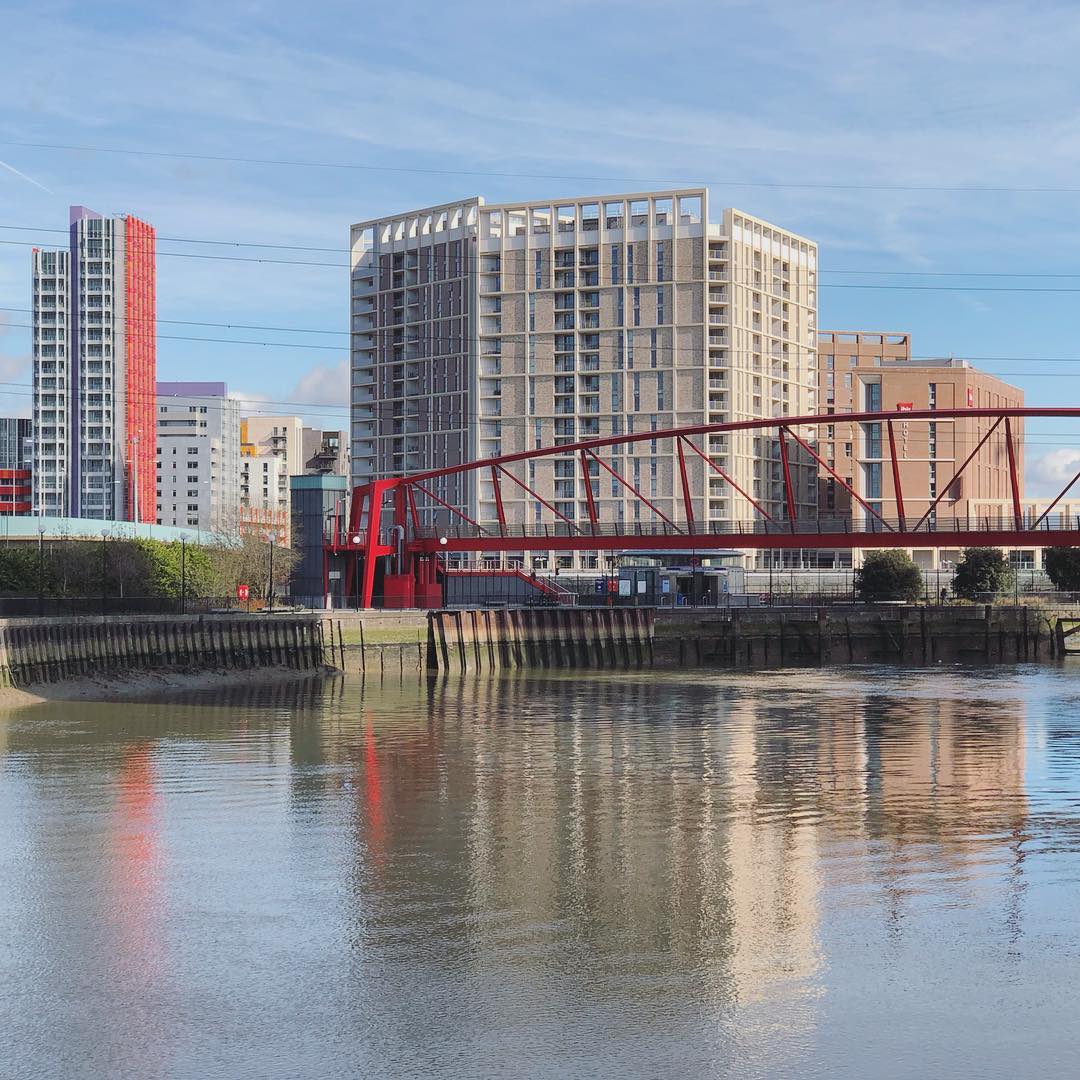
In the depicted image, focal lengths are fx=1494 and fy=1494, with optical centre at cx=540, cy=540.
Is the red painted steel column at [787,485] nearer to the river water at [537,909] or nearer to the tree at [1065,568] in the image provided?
the river water at [537,909]

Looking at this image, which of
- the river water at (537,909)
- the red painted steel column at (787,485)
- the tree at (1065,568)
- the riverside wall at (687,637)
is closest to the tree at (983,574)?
the tree at (1065,568)

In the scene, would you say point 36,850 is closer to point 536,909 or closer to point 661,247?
point 536,909

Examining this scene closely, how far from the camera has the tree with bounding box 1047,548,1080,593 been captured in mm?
106787

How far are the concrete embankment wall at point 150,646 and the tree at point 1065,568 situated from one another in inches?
2477

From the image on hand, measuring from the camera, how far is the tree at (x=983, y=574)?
346 ft

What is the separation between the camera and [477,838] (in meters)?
24.0

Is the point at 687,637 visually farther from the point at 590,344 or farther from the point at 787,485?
the point at 590,344

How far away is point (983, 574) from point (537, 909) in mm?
92647

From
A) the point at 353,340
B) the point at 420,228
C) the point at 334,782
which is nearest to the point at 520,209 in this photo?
the point at 420,228

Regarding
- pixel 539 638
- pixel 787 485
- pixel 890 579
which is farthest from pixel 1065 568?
pixel 539 638

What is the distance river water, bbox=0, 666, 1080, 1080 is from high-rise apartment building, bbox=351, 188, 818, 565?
112 metres

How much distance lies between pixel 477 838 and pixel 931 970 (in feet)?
30.9

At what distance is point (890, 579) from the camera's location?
104m

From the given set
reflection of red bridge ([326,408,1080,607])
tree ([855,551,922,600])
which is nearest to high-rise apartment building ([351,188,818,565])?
tree ([855,551,922,600])
